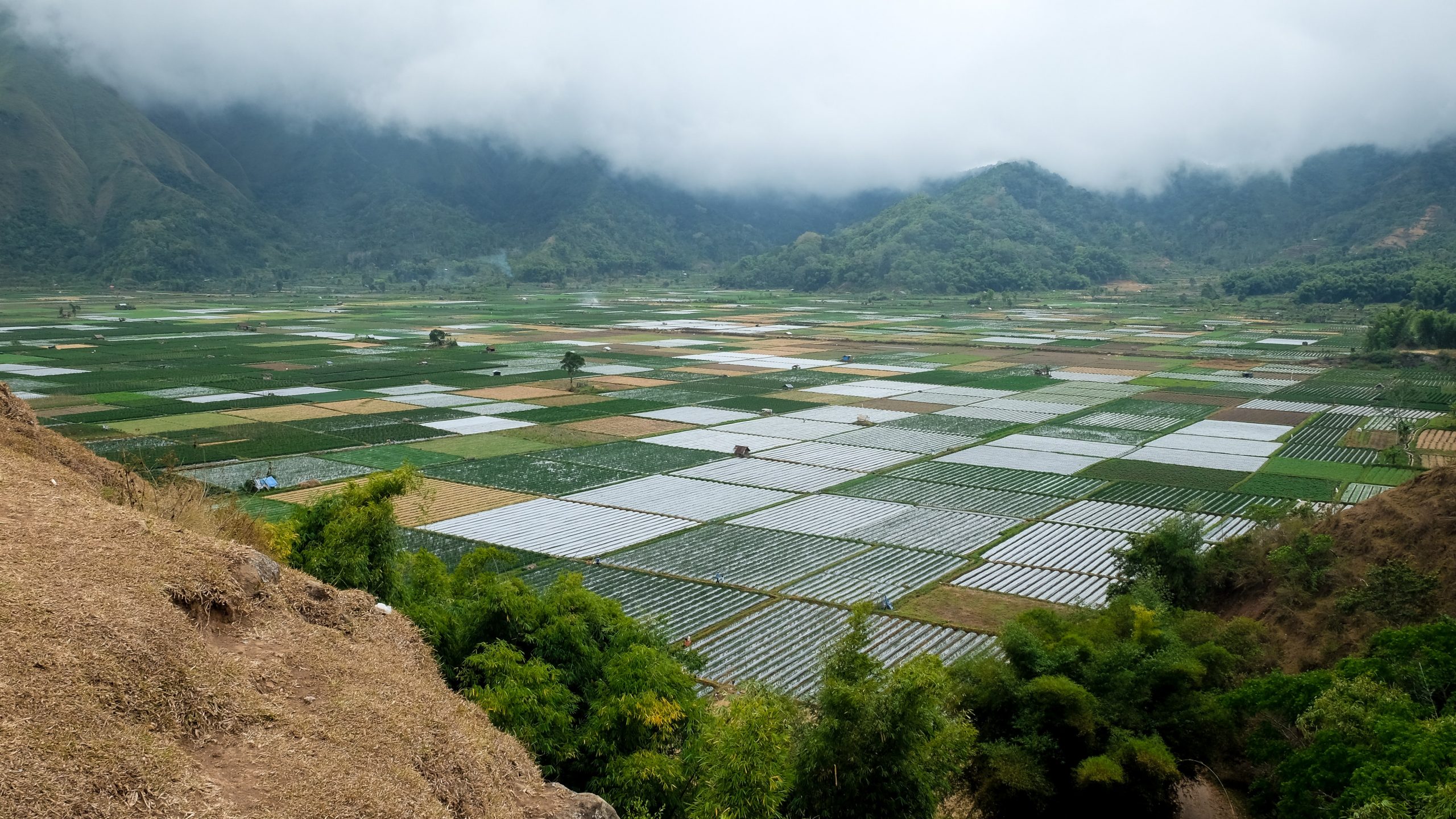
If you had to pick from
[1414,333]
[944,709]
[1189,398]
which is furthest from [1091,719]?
[1414,333]

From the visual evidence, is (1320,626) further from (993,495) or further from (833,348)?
(833,348)

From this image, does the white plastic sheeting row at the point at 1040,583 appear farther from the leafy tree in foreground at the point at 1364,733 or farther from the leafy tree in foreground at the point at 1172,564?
the leafy tree in foreground at the point at 1364,733

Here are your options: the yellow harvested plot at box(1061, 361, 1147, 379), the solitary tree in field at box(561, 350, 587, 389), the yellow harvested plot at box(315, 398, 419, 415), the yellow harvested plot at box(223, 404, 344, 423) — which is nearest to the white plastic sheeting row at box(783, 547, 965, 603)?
the yellow harvested plot at box(315, 398, 419, 415)

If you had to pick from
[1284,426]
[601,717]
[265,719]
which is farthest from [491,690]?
[1284,426]

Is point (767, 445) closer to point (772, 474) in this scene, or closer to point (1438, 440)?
point (772, 474)

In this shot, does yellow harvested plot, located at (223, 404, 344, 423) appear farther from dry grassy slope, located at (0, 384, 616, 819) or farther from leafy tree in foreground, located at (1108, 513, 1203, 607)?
leafy tree in foreground, located at (1108, 513, 1203, 607)

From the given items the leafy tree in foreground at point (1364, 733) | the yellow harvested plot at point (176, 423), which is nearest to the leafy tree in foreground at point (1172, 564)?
the leafy tree in foreground at point (1364, 733)
